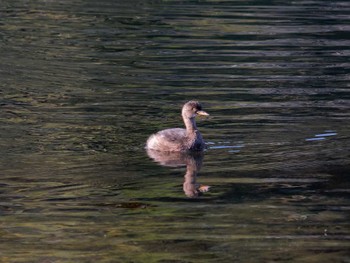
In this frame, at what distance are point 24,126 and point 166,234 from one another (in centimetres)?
496

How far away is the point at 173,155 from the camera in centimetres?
1292

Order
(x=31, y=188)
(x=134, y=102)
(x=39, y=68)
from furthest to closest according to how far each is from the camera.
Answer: (x=39, y=68)
(x=134, y=102)
(x=31, y=188)

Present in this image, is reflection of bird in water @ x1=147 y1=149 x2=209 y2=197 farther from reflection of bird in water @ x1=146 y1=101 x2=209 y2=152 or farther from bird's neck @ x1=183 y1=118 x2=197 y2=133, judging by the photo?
bird's neck @ x1=183 y1=118 x2=197 y2=133

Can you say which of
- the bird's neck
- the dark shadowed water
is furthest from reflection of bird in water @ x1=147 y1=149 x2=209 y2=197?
the bird's neck

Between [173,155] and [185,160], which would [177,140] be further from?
[185,160]

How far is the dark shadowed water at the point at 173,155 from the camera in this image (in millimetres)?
9266

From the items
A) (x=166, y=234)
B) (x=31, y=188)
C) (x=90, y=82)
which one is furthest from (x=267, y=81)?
(x=166, y=234)

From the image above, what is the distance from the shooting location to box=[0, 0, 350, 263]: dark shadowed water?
365 inches

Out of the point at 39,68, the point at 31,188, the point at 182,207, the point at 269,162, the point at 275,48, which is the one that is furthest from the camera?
the point at 275,48

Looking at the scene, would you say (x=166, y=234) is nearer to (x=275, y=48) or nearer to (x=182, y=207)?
(x=182, y=207)

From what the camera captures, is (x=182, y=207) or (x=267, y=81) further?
(x=267, y=81)

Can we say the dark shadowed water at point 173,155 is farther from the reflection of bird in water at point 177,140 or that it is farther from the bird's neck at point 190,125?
the bird's neck at point 190,125

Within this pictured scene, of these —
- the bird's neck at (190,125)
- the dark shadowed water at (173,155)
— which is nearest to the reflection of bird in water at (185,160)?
the dark shadowed water at (173,155)

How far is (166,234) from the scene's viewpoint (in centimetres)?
937
